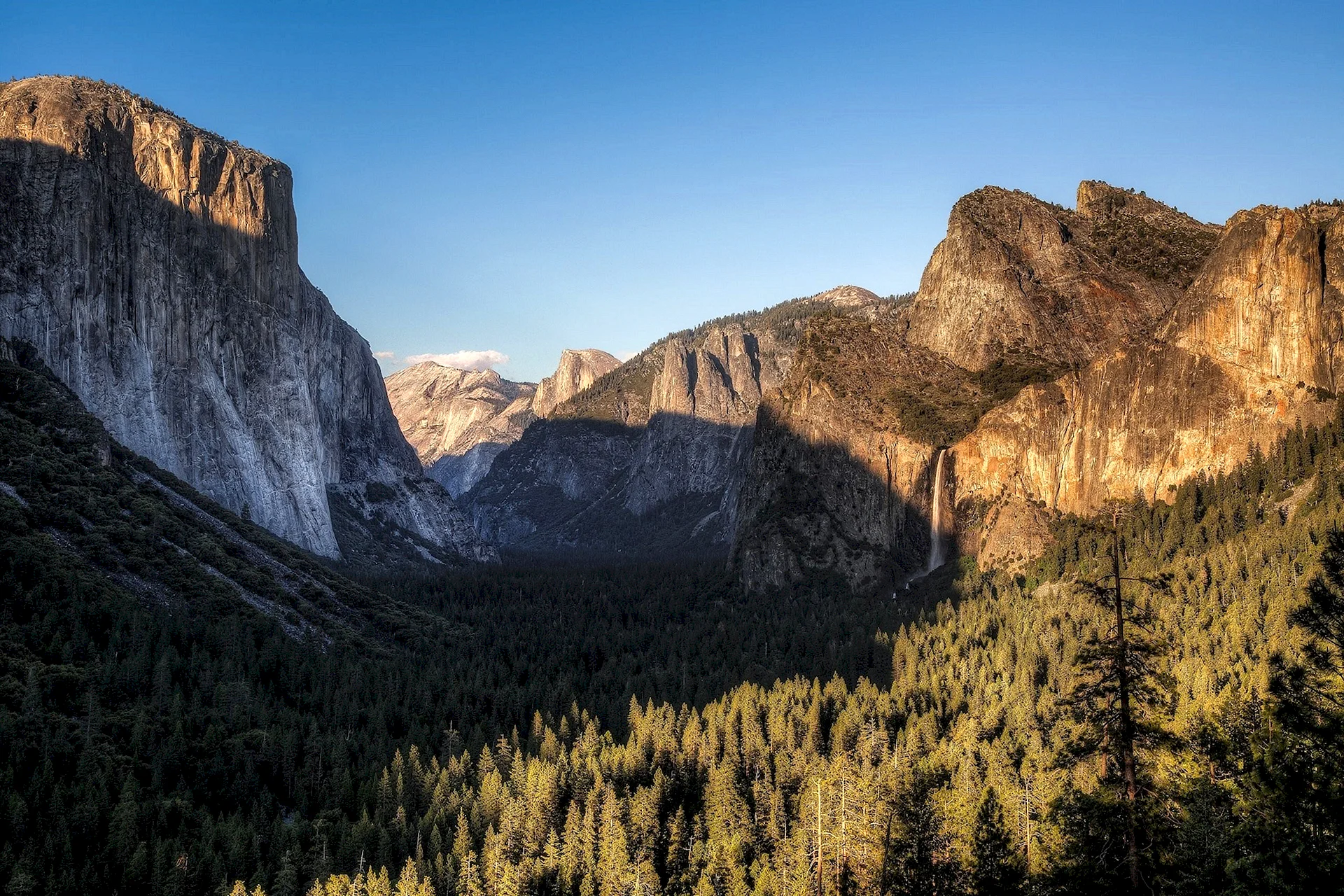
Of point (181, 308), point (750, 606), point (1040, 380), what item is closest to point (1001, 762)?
point (750, 606)

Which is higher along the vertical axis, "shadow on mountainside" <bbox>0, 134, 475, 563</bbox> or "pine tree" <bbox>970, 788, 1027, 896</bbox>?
"shadow on mountainside" <bbox>0, 134, 475, 563</bbox>

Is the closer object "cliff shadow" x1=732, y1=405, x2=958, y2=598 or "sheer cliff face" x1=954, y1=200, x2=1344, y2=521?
"sheer cliff face" x1=954, y1=200, x2=1344, y2=521

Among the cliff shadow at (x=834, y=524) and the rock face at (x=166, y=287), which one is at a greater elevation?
the rock face at (x=166, y=287)

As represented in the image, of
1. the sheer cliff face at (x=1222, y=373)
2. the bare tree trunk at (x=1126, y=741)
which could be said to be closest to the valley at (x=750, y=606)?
the bare tree trunk at (x=1126, y=741)

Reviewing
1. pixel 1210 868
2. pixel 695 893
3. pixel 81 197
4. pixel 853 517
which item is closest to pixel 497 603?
pixel 853 517

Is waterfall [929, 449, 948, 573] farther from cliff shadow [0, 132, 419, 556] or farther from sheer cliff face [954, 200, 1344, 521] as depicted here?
cliff shadow [0, 132, 419, 556]

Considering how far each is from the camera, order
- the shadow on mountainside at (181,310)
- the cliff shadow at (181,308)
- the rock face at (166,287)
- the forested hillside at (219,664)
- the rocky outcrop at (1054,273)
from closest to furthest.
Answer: the forested hillside at (219,664) < the shadow on mountainside at (181,310) < the cliff shadow at (181,308) < the rock face at (166,287) < the rocky outcrop at (1054,273)

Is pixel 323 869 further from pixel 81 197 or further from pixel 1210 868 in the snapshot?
pixel 81 197

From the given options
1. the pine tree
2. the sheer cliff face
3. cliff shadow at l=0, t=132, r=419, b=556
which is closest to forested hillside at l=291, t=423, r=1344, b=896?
the pine tree

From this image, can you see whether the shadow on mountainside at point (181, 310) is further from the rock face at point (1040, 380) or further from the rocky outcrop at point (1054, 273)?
the rocky outcrop at point (1054, 273)
